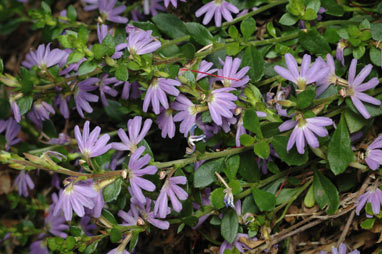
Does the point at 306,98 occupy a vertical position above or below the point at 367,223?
above

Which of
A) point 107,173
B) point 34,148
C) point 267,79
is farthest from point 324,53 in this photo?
point 34,148

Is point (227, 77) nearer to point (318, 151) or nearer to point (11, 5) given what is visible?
point (318, 151)

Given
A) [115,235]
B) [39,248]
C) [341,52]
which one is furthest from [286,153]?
[39,248]

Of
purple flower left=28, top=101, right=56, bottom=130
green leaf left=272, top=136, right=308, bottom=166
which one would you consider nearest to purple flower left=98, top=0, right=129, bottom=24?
purple flower left=28, top=101, right=56, bottom=130

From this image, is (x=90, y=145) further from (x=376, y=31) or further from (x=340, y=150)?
(x=376, y=31)

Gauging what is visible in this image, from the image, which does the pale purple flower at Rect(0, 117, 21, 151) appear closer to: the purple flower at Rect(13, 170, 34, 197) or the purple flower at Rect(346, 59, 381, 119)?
the purple flower at Rect(13, 170, 34, 197)
